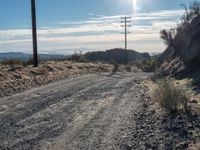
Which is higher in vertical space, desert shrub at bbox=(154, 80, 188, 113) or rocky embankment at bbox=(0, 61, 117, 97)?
desert shrub at bbox=(154, 80, 188, 113)

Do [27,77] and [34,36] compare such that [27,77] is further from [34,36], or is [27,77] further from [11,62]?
[11,62]

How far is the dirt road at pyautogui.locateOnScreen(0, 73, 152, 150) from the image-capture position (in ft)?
36.4

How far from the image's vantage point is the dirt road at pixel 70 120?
36.4 ft

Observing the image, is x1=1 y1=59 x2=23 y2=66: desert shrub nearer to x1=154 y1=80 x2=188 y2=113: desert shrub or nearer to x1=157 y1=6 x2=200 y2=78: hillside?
x1=157 y1=6 x2=200 y2=78: hillside

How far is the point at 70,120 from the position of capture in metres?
14.3

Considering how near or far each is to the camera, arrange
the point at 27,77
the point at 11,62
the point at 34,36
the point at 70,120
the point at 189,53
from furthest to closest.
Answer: the point at 11,62 < the point at 34,36 < the point at 27,77 < the point at 189,53 < the point at 70,120

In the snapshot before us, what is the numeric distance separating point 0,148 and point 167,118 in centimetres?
504

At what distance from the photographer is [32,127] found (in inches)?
525

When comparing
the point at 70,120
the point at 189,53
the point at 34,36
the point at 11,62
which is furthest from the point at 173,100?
the point at 11,62

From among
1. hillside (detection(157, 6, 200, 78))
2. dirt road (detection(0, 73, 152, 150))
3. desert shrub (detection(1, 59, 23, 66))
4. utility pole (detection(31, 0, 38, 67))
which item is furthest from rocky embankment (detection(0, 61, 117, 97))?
hillside (detection(157, 6, 200, 78))

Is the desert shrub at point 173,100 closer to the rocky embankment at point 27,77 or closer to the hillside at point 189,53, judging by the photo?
the hillside at point 189,53

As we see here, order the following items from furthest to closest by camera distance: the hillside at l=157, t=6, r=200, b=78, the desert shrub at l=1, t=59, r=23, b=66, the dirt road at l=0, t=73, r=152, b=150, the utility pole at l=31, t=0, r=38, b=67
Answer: the desert shrub at l=1, t=59, r=23, b=66 < the utility pole at l=31, t=0, r=38, b=67 < the hillside at l=157, t=6, r=200, b=78 < the dirt road at l=0, t=73, r=152, b=150

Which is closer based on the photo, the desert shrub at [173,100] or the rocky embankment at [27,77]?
the desert shrub at [173,100]

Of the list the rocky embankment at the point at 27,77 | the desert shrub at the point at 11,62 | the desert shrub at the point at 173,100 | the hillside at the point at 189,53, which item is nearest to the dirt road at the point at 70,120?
the desert shrub at the point at 173,100
